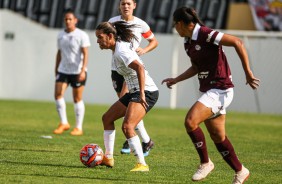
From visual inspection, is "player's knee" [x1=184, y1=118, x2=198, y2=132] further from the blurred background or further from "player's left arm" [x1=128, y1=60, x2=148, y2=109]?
the blurred background

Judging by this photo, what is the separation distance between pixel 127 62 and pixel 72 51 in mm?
6070

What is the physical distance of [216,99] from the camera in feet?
29.1

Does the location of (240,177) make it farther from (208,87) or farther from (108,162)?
(108,162)

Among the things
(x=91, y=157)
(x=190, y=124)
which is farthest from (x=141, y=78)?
(x=91, y=157)

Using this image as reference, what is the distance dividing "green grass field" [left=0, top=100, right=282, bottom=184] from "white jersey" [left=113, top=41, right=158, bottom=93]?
105cm

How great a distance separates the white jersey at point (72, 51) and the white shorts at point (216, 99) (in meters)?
6.92

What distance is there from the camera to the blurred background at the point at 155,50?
27125 mm

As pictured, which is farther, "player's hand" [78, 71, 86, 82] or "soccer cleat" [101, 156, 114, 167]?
"player's hand" [78, 71, 86, 82]

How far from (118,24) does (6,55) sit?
67.4 feet

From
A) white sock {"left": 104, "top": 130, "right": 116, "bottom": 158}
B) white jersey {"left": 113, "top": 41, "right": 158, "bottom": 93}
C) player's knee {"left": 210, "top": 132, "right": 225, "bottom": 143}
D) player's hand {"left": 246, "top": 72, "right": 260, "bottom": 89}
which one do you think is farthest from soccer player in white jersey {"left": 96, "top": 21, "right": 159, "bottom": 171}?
player's hand {"left": 246, "top": 72, "right": 260, "bottom": 89}

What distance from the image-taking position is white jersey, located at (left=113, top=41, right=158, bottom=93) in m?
9.80

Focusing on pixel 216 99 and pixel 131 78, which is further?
pixel 131 78

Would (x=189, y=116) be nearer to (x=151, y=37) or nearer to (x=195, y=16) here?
(x=195, y=16)

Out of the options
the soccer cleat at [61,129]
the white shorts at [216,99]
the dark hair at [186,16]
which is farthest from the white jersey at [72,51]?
the white shorts at [216,99]
